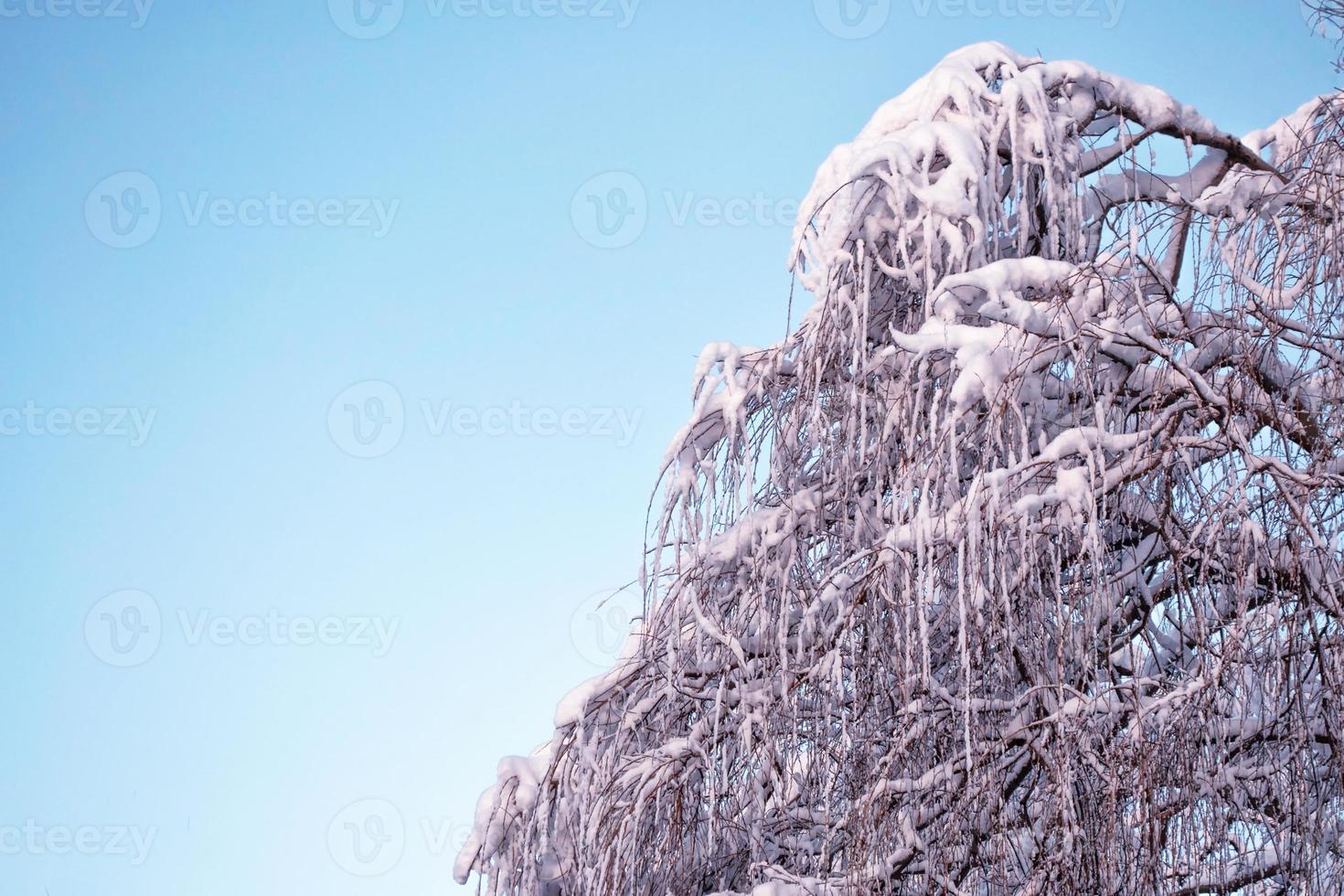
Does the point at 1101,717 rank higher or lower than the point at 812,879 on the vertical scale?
higher

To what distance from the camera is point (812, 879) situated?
3.50 metres

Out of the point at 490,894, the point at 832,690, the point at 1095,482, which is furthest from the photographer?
the point at 490,894

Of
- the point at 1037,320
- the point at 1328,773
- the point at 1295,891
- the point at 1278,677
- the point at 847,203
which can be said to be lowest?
the point at 1295,891

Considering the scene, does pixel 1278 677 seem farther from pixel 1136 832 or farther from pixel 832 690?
pixel 832 690

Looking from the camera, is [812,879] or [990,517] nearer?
[990,517]

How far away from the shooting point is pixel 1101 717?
9.62 ft

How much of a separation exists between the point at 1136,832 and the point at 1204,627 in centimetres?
52

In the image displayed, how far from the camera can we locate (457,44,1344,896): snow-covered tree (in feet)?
9.50

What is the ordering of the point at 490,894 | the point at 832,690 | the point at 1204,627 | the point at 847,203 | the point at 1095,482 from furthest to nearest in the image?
the point at 490,894
the point at 847,203
the point at 832,690
the point at 1095,482
the point at 1204,627

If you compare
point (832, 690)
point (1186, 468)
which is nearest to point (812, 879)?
point (832, 690)

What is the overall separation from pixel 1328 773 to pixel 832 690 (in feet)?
3.84

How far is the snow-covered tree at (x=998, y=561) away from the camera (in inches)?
114

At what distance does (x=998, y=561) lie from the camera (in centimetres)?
300

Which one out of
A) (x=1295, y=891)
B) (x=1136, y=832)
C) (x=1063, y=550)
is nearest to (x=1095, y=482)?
(x=1063, y=550)
